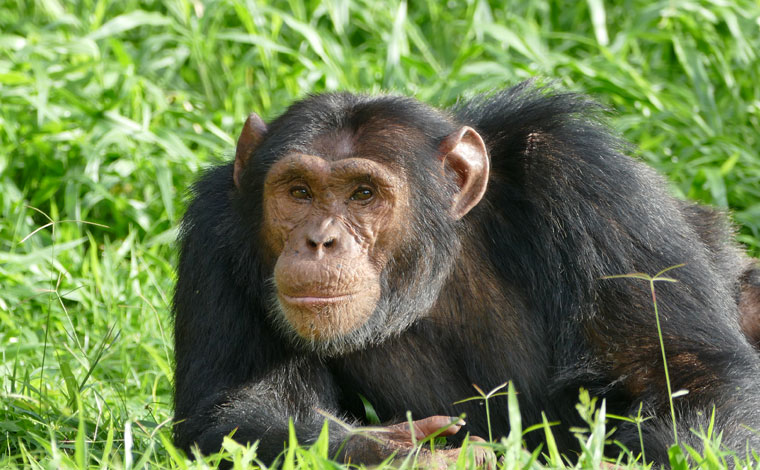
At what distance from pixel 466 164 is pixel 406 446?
4.47 feet

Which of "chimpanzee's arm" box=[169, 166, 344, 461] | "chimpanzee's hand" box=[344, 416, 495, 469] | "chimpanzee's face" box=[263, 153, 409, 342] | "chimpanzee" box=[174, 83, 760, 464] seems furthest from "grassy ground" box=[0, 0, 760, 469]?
"chimpanzee's hand" box=[344, 416, 495, 469]

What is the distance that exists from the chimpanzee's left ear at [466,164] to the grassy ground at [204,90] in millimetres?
1811

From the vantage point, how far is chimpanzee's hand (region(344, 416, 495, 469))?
3.93 metres

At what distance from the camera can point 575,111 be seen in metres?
5.11

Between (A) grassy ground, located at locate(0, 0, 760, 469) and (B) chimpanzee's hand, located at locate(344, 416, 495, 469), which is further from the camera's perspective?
(A) grassy ground, located at locate(0, 0, 760, 469)

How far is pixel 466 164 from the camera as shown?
4.84 metres

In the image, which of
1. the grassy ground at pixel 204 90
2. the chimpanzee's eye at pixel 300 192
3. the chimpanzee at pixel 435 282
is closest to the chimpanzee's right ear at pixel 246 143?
the chimpanzee at pixel 435 282

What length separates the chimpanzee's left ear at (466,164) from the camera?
483 cm

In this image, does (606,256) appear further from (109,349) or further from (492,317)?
(109,349)

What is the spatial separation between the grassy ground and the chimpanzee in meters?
1.33

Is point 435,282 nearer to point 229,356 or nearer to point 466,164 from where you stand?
point 466,164

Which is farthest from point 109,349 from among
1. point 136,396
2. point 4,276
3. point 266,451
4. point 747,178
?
point 747,178

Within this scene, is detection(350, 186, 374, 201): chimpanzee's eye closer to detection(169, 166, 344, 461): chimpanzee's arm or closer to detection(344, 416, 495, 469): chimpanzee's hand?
detection(169, 166, 344, 461): chimpanzee's arm

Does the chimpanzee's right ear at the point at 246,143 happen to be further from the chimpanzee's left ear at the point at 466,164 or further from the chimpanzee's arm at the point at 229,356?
the chimpanzee's left ear at the point at 466,164
